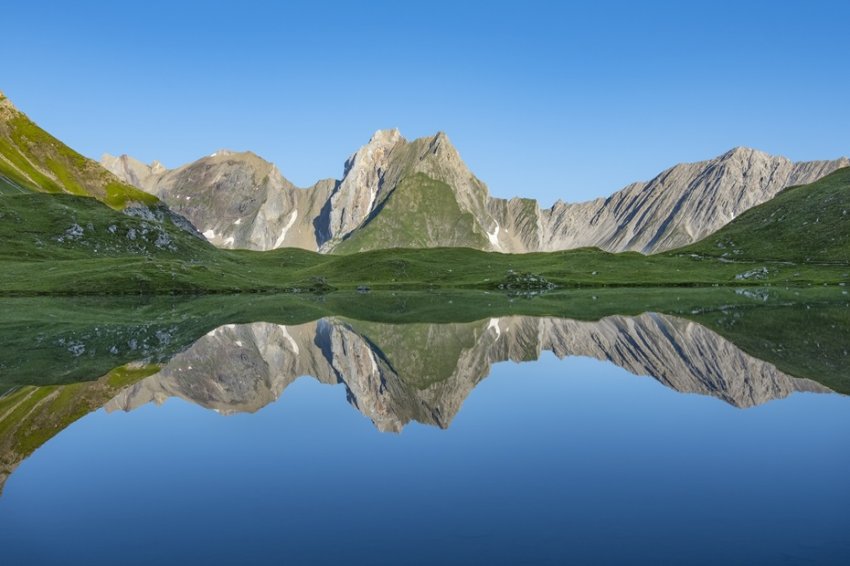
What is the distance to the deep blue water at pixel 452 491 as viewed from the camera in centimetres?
1430

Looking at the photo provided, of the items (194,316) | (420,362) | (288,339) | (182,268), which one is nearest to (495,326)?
(288,339)

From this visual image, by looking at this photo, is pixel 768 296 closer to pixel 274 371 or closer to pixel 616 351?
pixel 616 351

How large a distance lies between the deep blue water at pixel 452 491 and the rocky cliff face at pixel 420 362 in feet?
11.1

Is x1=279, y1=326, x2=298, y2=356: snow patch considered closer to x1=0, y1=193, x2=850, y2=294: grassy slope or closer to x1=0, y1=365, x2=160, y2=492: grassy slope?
x1=0, y1=365, x2=160, y2=492: grassy slope

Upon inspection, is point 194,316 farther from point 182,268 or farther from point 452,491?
point 452,491

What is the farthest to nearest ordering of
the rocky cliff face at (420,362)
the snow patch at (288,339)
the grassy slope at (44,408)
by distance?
1. the snow patch at (288,339)
2. the rocky cliff face at (420,362)
3. the grassy slope at (44,408)

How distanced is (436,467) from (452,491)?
2595 millimetres

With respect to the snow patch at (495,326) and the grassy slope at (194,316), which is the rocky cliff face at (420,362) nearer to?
the snow patch at (495,326)

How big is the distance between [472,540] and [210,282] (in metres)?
133

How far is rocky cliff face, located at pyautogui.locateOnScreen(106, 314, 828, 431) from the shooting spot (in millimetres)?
32219

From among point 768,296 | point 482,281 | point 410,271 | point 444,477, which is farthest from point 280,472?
point 410,271

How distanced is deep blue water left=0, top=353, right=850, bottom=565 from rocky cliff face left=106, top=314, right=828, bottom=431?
11.1ft

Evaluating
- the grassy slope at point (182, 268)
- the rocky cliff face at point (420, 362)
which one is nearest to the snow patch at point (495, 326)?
the rocky cliff face at point (420, 362)

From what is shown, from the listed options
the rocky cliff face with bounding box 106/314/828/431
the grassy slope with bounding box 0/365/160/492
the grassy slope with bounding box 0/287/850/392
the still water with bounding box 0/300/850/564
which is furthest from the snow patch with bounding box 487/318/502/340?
the grassy slope with bounding box 0/365/160/492
